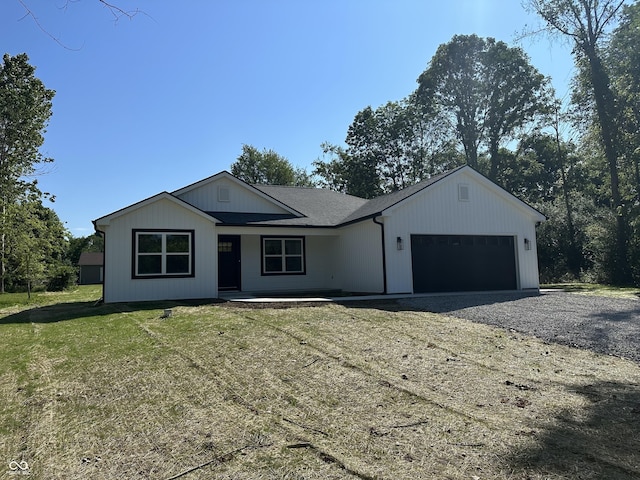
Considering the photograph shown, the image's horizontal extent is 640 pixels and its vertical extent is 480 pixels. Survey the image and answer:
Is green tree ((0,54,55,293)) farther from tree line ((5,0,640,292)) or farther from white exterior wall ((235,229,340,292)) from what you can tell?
white exterior wall ((235,229,340,292))

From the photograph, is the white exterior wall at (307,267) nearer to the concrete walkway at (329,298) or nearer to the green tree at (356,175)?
the concrete walkway at (329,298)

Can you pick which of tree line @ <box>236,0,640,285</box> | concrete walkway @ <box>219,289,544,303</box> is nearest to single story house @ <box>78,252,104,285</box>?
tree line @ <box>236,0,640,285</box>

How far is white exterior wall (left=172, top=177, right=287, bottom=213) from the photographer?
15.4 m

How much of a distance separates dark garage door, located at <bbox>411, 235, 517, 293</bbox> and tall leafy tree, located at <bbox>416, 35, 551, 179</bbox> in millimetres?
19236

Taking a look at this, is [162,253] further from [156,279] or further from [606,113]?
[606,113]

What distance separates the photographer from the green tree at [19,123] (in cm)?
2417

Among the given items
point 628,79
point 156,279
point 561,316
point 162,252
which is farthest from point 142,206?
point 628,79

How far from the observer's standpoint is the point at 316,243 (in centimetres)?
1697

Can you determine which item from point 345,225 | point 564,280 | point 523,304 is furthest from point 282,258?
point 564,280

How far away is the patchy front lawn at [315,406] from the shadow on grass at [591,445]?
0.01 meters

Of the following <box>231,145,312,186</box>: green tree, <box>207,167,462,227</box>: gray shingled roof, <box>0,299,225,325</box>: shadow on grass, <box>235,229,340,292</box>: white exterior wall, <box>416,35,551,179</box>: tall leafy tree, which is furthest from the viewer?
<box>231,145,312,186</box>: green tree

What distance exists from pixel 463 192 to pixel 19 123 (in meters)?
25.6

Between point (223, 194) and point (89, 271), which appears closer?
point (223, 194)

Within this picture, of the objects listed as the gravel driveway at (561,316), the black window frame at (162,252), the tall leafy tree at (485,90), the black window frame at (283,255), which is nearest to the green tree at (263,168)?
the tall leafy tree at (485,90)
